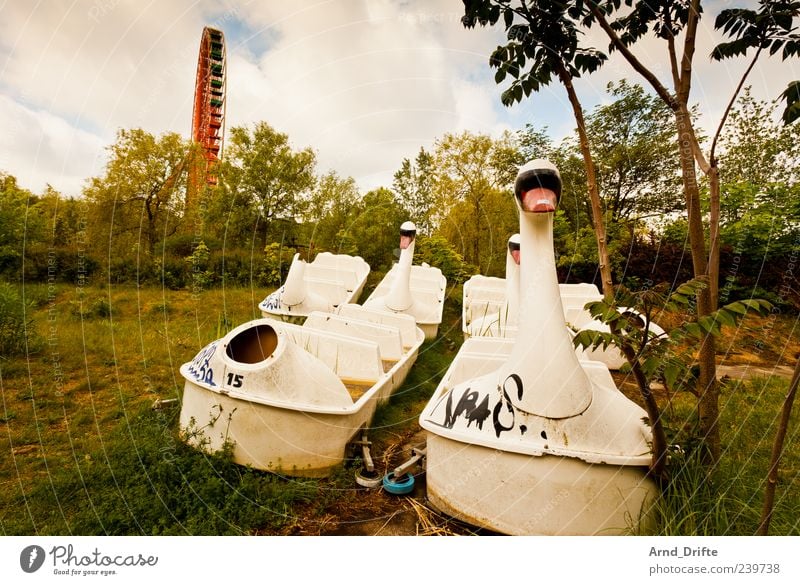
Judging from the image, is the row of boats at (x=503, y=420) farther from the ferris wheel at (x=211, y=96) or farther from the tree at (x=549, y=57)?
the ferris wheel at (x=211, y=96)

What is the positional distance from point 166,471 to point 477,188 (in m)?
3.75

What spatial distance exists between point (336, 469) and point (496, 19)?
303cm

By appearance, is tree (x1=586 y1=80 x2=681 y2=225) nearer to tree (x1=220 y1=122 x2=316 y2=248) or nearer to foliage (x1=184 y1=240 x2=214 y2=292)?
tree (x1=220 y1=122 x2=316 y2=248)

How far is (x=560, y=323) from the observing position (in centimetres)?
199

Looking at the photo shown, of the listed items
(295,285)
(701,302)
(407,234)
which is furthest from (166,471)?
(407,234)

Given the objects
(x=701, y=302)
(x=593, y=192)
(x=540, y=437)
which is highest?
Result: (x=593, y=192)

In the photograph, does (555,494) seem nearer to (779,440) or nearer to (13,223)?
(779,440)

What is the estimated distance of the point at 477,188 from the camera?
4086 mm

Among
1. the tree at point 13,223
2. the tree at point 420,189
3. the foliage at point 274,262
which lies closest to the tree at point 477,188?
the tree at point 420,189

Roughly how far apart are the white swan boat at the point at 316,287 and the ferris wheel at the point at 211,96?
87.7 inches

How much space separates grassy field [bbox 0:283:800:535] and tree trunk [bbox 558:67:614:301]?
782 millimetres
